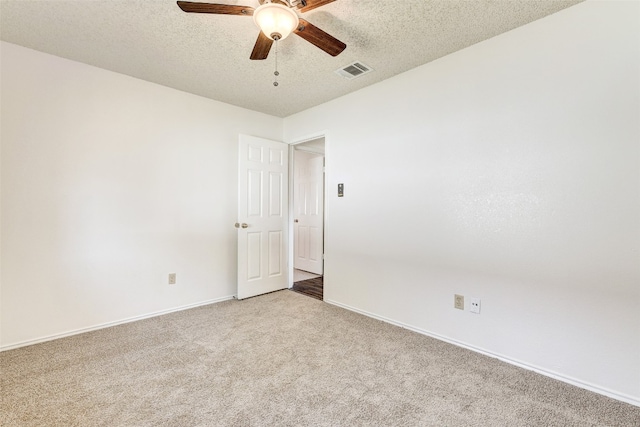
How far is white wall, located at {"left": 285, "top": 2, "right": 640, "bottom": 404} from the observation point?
5.50 feet

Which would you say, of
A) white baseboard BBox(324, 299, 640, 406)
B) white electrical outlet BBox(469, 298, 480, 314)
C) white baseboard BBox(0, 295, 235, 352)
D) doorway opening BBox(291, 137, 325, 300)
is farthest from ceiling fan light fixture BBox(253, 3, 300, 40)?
doorway opening BBox(291, 137, 325, 300)

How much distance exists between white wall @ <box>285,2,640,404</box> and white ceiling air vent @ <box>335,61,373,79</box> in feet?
1.01

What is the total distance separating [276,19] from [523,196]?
6.44 ft

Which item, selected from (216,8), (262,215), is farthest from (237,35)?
(262,215)

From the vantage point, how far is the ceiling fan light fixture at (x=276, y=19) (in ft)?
4.77

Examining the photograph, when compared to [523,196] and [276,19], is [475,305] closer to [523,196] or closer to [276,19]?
[523,196]

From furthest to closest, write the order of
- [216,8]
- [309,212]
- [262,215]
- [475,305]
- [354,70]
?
[309,212]
[262,215]
[354,70]
[475,305]
[216,8]

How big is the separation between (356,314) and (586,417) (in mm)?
1833

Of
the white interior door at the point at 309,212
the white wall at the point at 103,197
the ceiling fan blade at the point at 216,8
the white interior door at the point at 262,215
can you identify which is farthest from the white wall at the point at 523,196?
the white interior door at the point at 309,212

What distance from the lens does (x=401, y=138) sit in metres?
2.71

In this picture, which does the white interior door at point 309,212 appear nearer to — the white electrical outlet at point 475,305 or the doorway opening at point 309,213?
the doorway opening at point 309,213

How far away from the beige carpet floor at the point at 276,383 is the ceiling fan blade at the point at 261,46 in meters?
2.13

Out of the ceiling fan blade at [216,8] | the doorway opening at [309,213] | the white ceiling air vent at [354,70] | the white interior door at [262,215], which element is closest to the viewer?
the ceiling fan blade at [216,8]

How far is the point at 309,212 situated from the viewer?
5117mm
